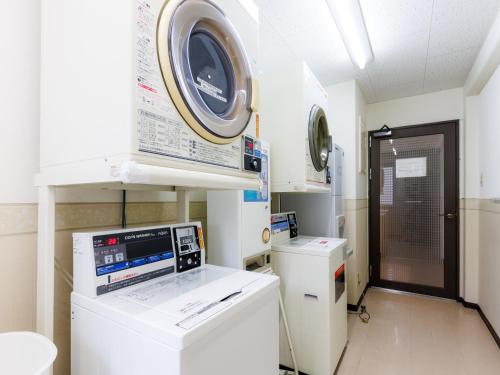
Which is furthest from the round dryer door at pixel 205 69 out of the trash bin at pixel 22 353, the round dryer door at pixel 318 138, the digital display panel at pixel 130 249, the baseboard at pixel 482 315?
the baseboard at pixel 482 315

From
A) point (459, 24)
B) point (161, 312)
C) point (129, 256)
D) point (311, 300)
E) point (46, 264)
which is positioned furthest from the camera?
point (459, 24)

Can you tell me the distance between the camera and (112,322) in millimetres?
814

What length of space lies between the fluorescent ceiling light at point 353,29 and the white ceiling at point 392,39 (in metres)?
0.09

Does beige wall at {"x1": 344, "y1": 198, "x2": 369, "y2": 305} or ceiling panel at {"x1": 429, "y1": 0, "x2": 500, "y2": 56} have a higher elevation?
ceiling panel at {"x1": 429, "y1": 0, "x2": 500, "y2": 56}

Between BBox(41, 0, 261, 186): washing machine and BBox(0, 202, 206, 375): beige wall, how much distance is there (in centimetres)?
27

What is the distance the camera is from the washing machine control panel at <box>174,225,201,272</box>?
1.22 m

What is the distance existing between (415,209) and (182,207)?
3.44 m

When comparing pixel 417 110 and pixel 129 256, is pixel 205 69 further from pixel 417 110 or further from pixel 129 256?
pixel 417 110

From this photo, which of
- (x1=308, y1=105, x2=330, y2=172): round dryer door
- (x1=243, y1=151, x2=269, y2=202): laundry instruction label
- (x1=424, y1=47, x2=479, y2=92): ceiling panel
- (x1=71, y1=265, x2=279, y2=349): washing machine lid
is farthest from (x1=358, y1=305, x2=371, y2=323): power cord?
(x1=424, y1=47, x2=479, y2=92): ceiling panel

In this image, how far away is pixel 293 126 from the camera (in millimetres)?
2049

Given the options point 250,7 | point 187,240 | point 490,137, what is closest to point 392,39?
Result: point 490,137

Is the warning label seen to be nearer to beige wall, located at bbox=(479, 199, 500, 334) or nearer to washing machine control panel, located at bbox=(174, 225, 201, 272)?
washing machine control panel, located at bbox=(174, 225, 201, 272)

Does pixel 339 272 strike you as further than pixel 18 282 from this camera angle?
Yes

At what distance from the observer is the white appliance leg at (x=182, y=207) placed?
1.49 metres
